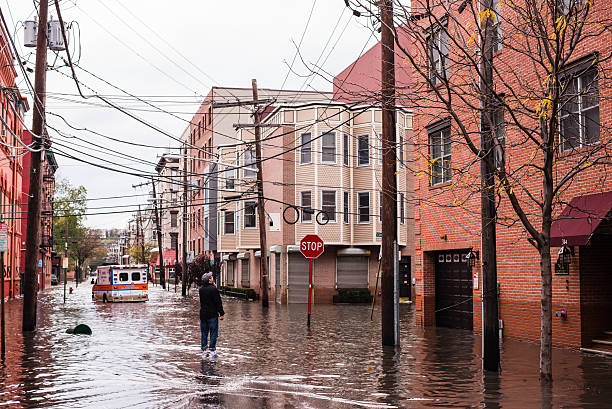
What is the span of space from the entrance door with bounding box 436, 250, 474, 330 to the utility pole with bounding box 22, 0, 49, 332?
12.9 metres

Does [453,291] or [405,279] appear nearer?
[453,291]

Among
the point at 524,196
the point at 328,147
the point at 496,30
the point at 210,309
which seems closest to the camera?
the point at 496,30

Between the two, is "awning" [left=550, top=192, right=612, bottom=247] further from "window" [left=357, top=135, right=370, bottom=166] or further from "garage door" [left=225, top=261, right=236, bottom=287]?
"garage door" [left=225, top=261, right=236, bottom=287]

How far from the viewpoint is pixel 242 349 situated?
16984 mm

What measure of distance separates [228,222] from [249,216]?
18.2 ft

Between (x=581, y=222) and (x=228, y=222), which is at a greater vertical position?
(x=228, y=222)

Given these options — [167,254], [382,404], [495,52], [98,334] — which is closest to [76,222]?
[167,254]

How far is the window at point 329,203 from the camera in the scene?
41156 millimetres

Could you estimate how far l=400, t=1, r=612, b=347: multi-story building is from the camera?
12.8 m

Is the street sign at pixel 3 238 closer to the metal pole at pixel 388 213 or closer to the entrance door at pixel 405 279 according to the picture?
the metal pole at pixel 388 213

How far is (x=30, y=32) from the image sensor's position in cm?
2225

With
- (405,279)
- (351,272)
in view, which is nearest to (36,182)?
(351,272)

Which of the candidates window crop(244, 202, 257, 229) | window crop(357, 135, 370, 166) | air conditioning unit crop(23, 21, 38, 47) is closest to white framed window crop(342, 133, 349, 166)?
window crop(357, 135, 370, 166)

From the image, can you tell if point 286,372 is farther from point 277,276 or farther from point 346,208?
point 277,276
